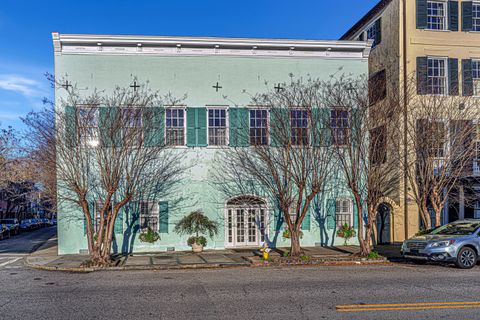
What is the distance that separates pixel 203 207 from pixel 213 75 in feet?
18.8

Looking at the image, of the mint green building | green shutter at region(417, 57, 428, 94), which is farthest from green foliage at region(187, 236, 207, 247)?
green shutter at region(417, 57, 428, 94)

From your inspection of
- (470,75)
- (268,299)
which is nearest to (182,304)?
(268,299)

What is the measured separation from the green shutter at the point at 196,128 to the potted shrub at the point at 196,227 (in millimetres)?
2934

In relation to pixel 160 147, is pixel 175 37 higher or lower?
higher

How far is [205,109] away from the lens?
1992 centimetres

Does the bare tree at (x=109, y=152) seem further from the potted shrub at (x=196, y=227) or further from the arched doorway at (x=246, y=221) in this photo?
the arched doorway at (x=246, y=221)

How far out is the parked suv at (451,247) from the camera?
1455 centimetres

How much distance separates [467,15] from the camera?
22.2 m

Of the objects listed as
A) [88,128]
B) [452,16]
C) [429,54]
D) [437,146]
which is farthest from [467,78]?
[88,128]

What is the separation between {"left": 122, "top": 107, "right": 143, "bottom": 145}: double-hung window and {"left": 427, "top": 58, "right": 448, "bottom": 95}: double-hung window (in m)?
13.1

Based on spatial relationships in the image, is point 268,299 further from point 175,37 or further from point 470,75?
point 470,75

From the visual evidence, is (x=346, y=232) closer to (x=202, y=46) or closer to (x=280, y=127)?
(x=280, y=127)

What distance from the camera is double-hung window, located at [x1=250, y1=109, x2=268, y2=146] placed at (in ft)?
64.5

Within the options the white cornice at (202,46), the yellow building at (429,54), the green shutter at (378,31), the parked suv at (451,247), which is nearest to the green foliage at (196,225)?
the white cornice at (202,46)
